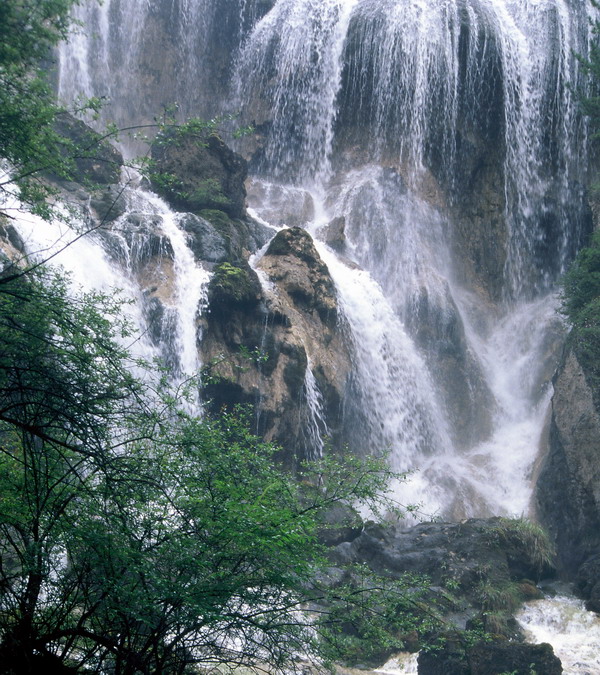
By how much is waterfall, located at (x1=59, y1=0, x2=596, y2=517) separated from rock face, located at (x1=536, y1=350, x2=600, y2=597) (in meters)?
2.89

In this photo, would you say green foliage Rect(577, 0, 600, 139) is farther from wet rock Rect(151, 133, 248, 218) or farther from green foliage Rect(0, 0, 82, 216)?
green foliage Rect(0, 0, 82, 216)

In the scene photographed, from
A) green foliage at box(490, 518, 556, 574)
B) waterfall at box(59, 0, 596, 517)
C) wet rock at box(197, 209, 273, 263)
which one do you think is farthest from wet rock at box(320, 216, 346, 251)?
green foliage at box(490, 518, 556, 574)

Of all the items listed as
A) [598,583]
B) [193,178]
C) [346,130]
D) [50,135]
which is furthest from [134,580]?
[346,130]

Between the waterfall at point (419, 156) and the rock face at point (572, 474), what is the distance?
2889 mm

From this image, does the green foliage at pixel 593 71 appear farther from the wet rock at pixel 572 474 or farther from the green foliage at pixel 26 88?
the green foliage at pixel 26 88

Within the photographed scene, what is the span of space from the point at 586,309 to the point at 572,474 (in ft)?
12.8

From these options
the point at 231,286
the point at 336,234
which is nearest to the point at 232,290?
the point at 231,286

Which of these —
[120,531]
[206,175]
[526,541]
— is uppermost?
[206,175]

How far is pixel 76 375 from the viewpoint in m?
5.01

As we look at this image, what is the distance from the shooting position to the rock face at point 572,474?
46.6 feet

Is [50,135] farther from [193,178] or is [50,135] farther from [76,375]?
[193,178]

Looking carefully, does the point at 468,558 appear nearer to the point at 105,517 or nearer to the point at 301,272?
the point at 301,272

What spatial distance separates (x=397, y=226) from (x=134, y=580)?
69.6 ft

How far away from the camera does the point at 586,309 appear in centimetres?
1611
